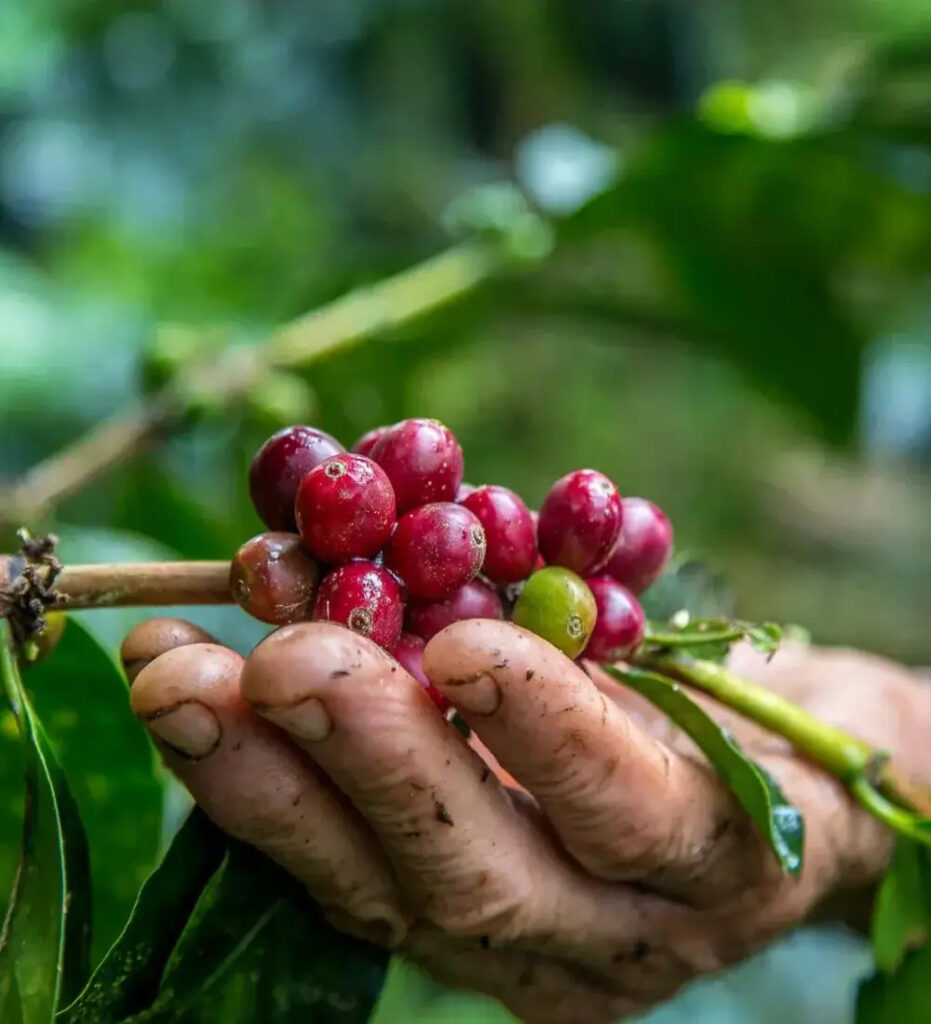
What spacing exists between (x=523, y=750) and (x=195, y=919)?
0.18 meters

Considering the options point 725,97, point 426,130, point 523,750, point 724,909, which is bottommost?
point 724,909

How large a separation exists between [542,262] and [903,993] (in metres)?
0.88

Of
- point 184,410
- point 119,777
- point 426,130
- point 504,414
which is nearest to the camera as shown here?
point 119,777

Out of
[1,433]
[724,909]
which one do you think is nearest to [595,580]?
[724,909]

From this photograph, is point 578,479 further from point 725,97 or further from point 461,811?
point 725,97

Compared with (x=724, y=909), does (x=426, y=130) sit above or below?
above

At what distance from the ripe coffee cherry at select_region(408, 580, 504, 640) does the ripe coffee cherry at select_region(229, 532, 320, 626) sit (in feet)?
0.17

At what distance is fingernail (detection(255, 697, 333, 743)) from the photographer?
0.43 metres

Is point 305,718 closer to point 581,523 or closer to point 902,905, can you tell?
point 581,523

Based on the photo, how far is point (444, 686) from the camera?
45cm

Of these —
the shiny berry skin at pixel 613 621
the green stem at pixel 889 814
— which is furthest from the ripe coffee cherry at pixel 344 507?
the green stem at pixel 889 814

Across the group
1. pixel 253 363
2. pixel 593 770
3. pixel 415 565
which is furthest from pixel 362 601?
pixel 253 363

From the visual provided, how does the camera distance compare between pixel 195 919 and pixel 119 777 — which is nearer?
pixel 195 919

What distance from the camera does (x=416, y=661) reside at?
19.1 inches
